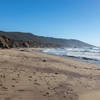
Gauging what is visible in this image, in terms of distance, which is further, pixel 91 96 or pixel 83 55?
pixel 83 55

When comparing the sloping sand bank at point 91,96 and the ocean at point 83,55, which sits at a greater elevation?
the ocean at point 83,55

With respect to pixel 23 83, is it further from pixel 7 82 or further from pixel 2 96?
pixel 2 96

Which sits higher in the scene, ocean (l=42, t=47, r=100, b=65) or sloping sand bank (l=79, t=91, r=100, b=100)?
ocean (l=42, t=47, r=100, b=65)

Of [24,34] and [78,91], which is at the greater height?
[24,34]

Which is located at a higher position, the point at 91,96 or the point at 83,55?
the point at 83,55

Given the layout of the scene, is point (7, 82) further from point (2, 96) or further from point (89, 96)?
point (89, 96)

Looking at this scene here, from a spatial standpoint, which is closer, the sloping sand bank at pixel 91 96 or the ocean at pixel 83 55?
the sloping sand bank at pixel 91 96

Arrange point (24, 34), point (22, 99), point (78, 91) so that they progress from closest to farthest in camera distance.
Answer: point (22, 99), point (78, 91), point (24, 34)

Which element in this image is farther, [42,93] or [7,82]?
[7,82]

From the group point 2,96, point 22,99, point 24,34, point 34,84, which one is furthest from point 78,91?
point 24,34

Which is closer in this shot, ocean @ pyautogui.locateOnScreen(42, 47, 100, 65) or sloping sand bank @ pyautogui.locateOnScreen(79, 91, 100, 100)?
sloping sand bank @ pyautogui.locateOnScreen(79, 91, 100, 100)

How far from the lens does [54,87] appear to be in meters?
5.39

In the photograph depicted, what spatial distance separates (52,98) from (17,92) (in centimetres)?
128

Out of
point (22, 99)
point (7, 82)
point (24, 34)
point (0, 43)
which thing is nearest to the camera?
point (22, 99)
